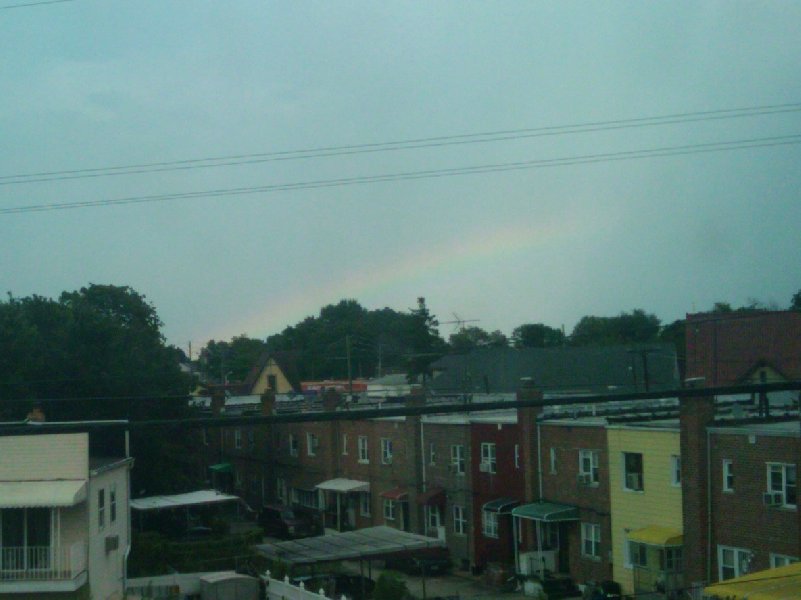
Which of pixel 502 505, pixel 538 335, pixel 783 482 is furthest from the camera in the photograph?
pixel 538 335

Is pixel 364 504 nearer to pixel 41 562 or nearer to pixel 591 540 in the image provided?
pixel 591 540

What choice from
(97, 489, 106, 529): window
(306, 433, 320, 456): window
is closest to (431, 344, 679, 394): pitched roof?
(306, 433, 320, 456): window

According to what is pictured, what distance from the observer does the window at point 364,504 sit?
133 ft

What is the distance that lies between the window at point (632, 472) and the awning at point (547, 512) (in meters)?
2.64

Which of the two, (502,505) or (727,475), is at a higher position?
(727,475)

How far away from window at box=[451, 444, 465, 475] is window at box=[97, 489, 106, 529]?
1583cm

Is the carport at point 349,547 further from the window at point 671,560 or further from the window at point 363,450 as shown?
the window at point 363,450

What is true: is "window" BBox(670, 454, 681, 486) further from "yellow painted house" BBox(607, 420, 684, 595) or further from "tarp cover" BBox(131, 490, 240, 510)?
"tarp cover" BBox(131, 490, 240, 510)

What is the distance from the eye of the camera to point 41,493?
1998 centimetres

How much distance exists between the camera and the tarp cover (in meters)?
35.9

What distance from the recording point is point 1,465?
2045cm

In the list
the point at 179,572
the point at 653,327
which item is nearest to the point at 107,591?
the point at 179,572

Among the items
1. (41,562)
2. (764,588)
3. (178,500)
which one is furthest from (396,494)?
(764,588)

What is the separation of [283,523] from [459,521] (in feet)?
31.6
